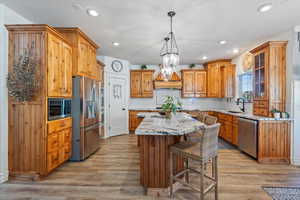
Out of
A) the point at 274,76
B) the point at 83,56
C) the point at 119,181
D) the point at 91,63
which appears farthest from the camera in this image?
the point at 91,63

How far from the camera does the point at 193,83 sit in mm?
6246

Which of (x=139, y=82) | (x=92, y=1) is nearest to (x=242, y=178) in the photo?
(x=92, y=1)

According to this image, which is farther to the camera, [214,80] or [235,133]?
[214,80]

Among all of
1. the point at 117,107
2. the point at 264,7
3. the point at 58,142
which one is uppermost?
the point at 264,7

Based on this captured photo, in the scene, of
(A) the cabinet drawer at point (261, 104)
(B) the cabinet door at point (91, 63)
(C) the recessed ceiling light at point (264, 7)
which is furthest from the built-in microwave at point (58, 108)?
(A) the cabinet drawer at point (261, 104)

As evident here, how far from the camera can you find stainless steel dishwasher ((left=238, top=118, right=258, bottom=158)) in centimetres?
334

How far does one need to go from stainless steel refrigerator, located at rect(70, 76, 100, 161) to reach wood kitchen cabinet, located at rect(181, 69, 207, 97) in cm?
380

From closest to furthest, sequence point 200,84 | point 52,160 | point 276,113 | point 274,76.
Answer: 1. point 52,160
2. point 276,113
3. point 274,76
4. point 200,84

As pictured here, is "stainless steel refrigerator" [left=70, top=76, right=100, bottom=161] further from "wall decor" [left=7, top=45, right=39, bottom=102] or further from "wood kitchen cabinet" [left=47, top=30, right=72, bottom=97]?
"wall decor" [left=7, top=45, right=39, bottom=102]

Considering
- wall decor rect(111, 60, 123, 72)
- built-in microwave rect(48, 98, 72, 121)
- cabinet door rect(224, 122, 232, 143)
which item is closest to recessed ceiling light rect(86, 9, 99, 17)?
built-in microwave rect(48, 98, 72, 121)

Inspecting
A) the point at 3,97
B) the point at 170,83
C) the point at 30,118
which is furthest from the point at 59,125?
the point at 170,83

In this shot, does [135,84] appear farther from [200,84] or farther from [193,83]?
[200,84]

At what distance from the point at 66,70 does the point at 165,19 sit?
6.92ft

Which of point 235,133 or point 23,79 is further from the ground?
point 23,79
